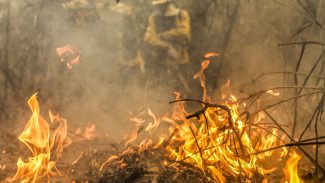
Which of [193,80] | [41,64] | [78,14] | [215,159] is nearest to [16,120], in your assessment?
[41,64]

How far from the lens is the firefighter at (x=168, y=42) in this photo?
5637 mm

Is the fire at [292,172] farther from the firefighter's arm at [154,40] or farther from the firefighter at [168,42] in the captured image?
the firefighter's arm at [154,40]

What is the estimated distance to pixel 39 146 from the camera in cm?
457

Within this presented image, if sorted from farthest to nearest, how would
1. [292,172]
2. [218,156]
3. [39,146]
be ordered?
[39,146]
[218,156]
[292,172]

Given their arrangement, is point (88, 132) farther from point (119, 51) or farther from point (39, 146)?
point (119, 51)

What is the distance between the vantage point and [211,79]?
576 centimetres

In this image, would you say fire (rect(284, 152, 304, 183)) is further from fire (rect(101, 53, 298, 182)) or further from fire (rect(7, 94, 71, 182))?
fire (rect(7, 94, 71, 182))

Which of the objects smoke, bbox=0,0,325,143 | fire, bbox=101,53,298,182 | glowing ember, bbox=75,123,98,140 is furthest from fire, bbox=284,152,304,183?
glowing ember, bbox=75,123,98,140

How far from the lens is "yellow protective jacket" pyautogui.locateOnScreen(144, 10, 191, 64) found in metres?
5.66

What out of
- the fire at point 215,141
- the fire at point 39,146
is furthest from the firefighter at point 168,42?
the fire at point 39,146

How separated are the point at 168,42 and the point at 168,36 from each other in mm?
A: 115

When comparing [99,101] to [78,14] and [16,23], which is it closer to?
[78,14]

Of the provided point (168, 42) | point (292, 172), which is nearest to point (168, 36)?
point (168, 42)

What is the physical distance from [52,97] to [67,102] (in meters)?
0.30
